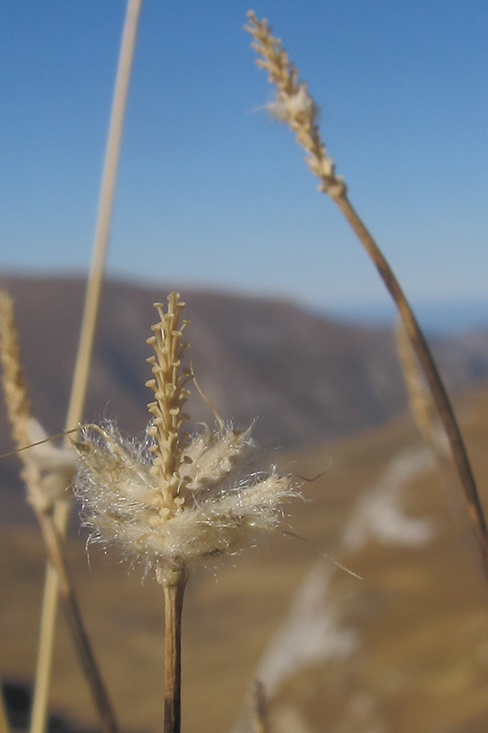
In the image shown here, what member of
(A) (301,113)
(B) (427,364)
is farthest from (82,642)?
(A) (301,113)

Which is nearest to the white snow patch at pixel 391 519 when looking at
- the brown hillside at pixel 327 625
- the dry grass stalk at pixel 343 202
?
the brown hillside at pixel 327 625

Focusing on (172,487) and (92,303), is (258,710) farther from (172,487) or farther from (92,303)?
(92,303)

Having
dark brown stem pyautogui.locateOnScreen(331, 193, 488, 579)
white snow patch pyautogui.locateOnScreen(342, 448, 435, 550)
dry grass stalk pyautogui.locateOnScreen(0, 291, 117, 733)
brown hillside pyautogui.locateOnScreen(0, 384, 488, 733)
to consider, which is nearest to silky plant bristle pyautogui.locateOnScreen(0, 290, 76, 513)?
dry grass stalk pyautogui.locateOnScreen(0, 291, 117, 733)

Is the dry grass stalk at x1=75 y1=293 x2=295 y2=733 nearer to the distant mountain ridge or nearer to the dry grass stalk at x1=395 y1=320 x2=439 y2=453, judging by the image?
the dry grass stalk at x1=395 y1=320 x2=439 y2=453

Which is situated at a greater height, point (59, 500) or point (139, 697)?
point (59, 500)

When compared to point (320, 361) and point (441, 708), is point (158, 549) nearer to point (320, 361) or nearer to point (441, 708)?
point (441, 708)

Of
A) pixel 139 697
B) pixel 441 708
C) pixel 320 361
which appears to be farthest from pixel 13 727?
pixel 320 361
